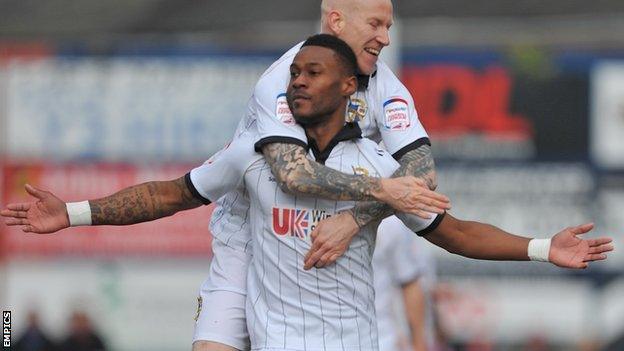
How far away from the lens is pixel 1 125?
18.2 m

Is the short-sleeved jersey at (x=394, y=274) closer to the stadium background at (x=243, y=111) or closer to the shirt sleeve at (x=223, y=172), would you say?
the shirt sleeve at (x=223, y=172)

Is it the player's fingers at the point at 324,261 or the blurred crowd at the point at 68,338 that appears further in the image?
the blurred crowd at the point at 68,338

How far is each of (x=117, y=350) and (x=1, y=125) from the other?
9.40 feet

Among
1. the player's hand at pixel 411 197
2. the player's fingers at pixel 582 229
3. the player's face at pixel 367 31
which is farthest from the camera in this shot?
the player's face at pixel 367 31

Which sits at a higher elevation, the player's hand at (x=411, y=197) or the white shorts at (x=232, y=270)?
the player's hand at (x=411, y=197)

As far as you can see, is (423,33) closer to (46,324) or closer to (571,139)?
(571,139)

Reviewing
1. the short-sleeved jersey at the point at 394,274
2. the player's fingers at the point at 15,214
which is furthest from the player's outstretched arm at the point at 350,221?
the short-sleeved jersey at the point at 394,274

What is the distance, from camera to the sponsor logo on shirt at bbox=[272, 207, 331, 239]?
745 cm

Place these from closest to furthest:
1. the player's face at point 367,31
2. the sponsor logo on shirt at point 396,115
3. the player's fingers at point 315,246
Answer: the player's fingers at point 315,246, the sponsor logo on shirt at point 396,115, the player's face at point 367,31

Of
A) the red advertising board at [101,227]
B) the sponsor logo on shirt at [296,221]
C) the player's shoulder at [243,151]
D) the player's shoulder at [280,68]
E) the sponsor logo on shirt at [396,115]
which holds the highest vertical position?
the player's shoulder at [280,68]

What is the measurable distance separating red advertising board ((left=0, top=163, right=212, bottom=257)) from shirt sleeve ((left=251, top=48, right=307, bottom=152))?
10443mm

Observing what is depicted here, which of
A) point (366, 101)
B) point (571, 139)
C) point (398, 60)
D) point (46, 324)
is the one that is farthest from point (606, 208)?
point (366, 101)

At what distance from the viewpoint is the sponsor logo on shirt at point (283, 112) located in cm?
742

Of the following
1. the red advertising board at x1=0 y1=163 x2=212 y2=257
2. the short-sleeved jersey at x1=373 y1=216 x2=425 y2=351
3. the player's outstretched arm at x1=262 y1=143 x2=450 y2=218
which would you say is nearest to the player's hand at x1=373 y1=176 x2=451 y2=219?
the player's outstretched arm at x1=262 y1=143 x2=450 y2=218
